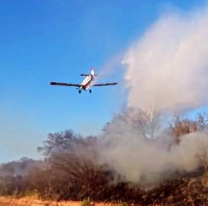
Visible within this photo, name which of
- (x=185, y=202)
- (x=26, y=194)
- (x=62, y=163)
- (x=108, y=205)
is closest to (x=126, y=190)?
(x=108, y=205)

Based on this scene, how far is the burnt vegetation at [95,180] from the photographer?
1405 inches

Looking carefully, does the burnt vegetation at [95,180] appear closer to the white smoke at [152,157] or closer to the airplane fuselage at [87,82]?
the white smoke at [152,157]

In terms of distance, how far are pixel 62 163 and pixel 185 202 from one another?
18.4 meters

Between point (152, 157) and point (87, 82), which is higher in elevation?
point (87, 82)

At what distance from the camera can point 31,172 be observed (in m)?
57.3

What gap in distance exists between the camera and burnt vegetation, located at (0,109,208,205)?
3569 cm

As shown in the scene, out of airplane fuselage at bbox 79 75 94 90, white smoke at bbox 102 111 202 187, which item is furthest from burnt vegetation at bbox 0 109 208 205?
airplane fuselage at bbox 79 75 94 90

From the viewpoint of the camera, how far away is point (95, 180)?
4291cm

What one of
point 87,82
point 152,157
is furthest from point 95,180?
point 87,82

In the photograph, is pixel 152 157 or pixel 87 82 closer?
pixel 87 82

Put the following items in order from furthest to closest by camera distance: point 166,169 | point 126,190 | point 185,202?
1. point 126,190
2. point 166,169
3. point 185,202

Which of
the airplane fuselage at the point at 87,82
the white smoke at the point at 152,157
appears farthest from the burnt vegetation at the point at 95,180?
the airplane fuselage at the point at 87,82

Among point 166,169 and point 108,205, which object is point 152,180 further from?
point 108,205

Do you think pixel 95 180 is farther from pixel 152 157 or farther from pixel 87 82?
pixel 87 82
